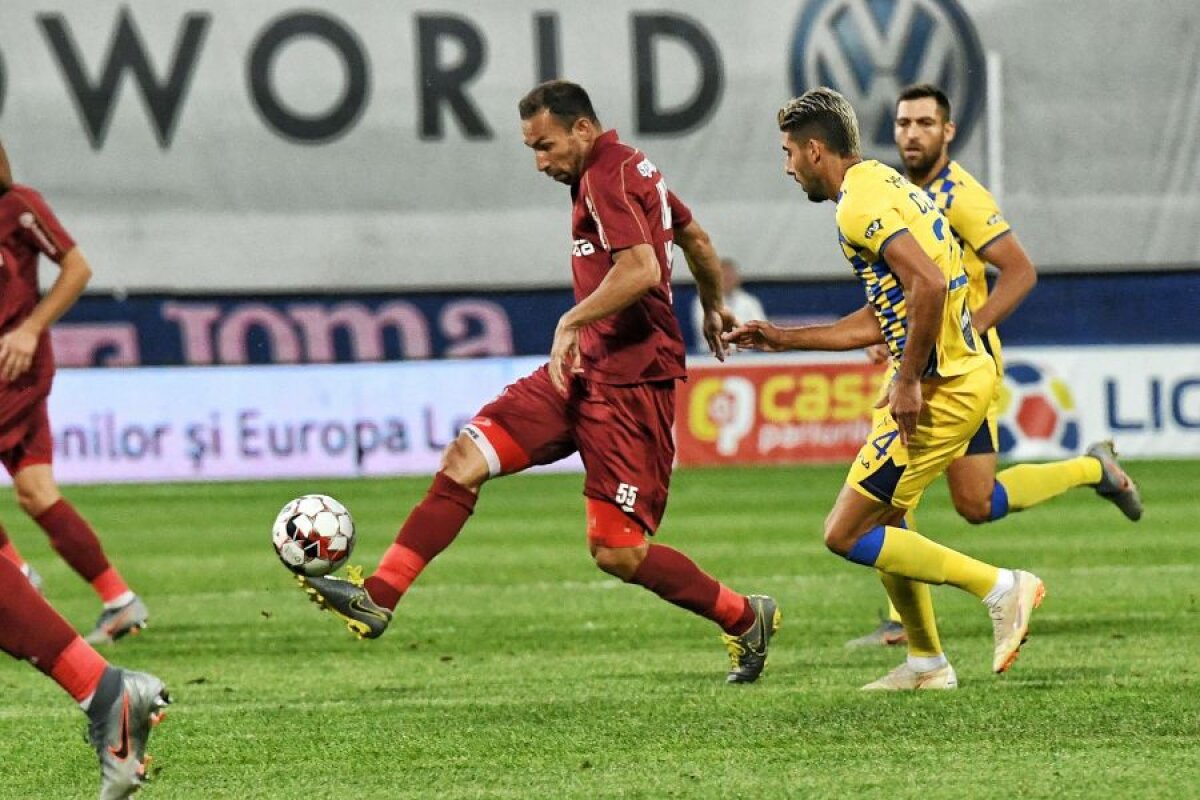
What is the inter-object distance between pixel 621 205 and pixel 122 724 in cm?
266

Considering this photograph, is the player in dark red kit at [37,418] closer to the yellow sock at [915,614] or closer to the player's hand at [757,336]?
the player's hand at [757,336]

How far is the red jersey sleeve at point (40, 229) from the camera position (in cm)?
869

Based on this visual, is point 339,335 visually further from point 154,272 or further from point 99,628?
point 99,628

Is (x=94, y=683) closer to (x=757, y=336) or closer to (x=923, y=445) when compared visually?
(x=757, y=336)

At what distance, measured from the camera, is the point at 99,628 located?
344 inches

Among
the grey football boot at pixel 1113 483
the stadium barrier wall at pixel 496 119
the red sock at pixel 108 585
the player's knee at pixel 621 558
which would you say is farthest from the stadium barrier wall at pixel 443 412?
the player's knee at pixel 621 558

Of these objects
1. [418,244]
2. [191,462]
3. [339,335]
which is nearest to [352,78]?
[418,244]

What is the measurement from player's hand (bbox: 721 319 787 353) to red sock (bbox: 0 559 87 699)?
2.59 metres

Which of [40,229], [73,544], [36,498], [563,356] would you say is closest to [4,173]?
[40,229]

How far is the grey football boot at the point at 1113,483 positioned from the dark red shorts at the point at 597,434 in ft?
8.31

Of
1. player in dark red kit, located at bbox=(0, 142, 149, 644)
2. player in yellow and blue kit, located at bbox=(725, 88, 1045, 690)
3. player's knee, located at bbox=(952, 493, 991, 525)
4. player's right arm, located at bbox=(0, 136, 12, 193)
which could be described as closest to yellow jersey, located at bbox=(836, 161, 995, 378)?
player in yellow and blue kit, located at bbox=(725, 88, 1045, 690)

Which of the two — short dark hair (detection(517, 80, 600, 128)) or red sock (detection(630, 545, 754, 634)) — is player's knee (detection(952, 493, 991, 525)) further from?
short dark hair (detection(517, 80, 600, 128))

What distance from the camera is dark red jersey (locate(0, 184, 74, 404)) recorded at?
8.68 metres

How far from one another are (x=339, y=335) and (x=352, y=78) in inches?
168
